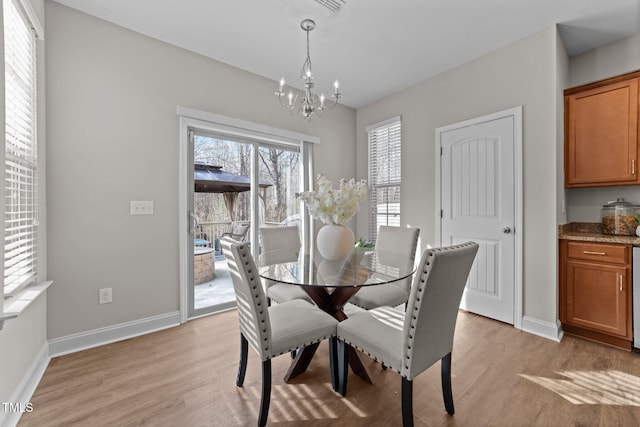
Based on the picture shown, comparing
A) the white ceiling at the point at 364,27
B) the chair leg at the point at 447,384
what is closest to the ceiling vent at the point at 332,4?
the white ceiling at the point at 364,27

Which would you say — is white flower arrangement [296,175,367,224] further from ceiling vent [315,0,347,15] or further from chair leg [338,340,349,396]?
ceiling vent [315,0,347,15]

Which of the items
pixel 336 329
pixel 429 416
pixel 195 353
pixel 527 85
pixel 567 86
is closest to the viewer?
pixel 429 416

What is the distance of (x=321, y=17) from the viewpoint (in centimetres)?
233

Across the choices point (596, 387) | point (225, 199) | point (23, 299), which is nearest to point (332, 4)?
point (225, 199)

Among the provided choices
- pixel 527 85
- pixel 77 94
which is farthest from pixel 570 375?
pixel 77 94

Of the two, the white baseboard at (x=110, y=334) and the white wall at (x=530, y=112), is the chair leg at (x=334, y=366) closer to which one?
the white baseboard at (x=110, y=334)

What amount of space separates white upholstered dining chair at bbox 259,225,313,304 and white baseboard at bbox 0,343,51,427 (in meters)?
1.55

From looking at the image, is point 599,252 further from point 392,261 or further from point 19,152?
point 19,152

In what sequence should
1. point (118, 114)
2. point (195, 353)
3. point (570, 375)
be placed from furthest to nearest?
point (118, 114), point (195, 353), point (570, 375)

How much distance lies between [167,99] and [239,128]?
739 mm

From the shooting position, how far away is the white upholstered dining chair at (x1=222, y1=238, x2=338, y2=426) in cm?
143

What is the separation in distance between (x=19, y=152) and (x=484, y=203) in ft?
12.5

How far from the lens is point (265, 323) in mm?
1477

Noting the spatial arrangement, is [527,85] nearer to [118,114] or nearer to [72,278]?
[118,114]
